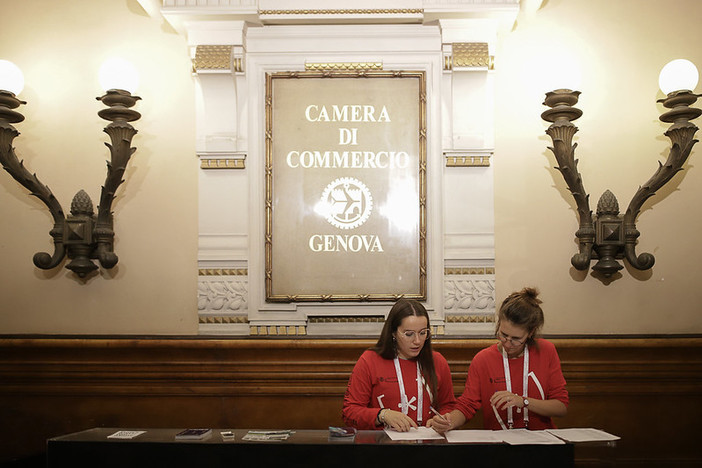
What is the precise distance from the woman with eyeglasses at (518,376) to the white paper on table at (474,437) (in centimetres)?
28

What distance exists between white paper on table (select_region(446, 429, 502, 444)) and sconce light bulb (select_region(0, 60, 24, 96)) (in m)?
3.26

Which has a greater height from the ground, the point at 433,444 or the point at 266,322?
the point at 266,322

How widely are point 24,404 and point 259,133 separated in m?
2.26

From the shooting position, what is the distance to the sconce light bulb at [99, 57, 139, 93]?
3.79m

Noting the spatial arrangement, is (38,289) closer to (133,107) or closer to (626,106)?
(133,107)

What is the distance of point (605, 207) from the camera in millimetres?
3842

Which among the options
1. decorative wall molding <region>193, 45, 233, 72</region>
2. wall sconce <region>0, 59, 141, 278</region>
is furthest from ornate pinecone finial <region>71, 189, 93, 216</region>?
decorative wall molding <region>193, 45, 233, 72</region>

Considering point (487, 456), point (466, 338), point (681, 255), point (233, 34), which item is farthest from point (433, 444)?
point (233, 34)

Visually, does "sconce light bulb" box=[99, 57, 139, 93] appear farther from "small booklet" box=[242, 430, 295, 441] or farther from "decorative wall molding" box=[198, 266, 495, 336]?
"small booklet" box=[242, 430, 295, 441]

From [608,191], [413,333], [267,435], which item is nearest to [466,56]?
[608,191]

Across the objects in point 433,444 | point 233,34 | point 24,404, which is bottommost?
point 24,404

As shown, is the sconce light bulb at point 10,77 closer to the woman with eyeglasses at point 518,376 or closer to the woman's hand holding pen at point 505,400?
the woman with eyeglasses at point 518,376

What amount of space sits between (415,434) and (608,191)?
2.23m

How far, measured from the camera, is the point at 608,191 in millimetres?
3871
